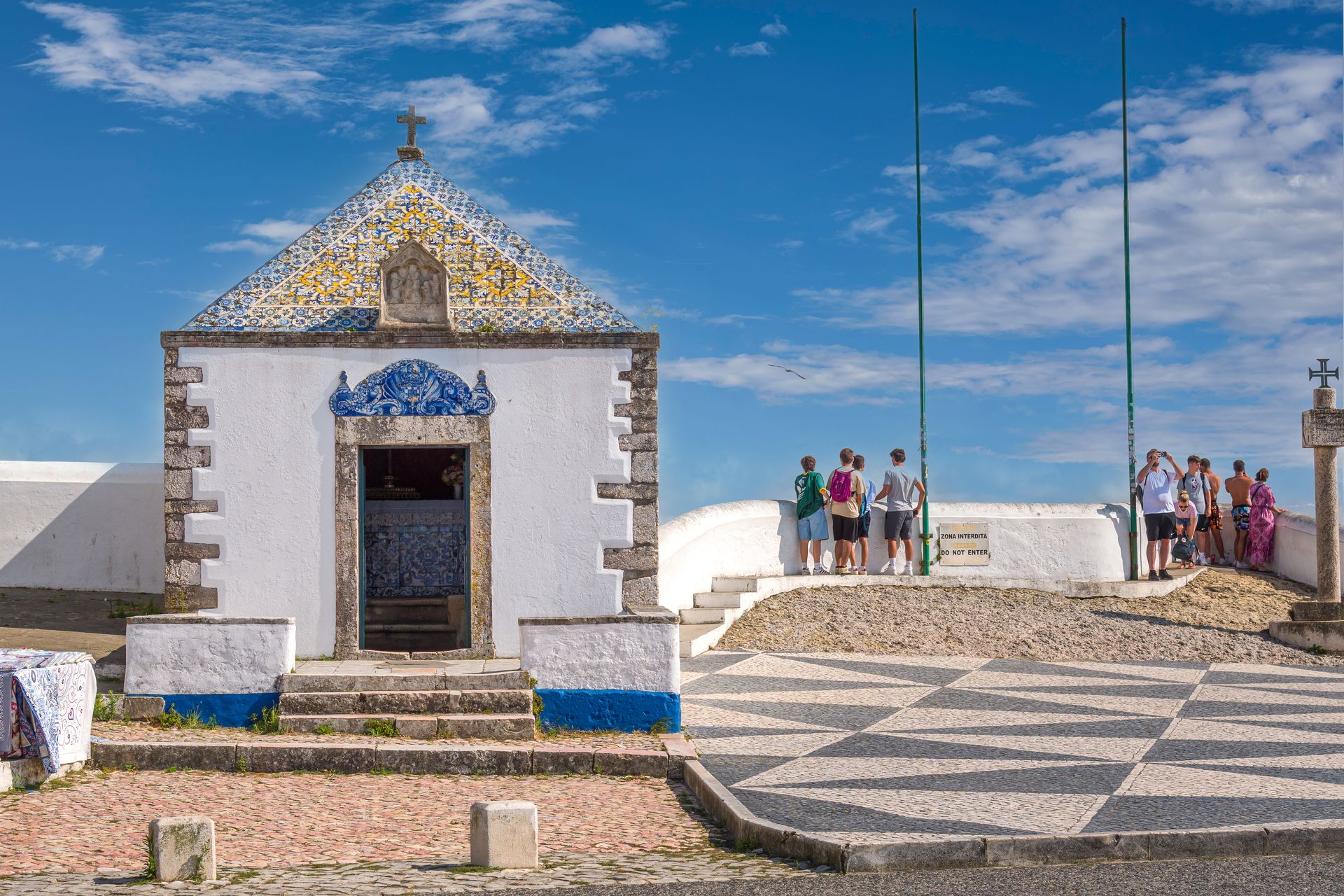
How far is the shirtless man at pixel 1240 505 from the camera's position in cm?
1877

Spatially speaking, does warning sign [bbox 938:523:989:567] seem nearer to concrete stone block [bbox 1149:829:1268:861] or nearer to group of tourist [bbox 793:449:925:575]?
group of tourist [bbox 793:449:925:575]

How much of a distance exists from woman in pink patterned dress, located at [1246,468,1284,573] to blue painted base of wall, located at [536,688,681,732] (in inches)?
497

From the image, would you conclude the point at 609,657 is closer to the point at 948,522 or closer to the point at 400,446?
the point at 400,446

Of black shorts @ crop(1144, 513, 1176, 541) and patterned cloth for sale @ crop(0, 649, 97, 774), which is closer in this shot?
patterned cloth for sale @ crop(0, 649, 97, 774)

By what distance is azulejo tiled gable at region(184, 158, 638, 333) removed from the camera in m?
10.5

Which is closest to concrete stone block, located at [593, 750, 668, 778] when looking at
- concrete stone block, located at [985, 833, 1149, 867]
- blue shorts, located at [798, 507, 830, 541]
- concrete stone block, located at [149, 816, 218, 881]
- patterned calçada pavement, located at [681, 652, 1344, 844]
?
patterned calçada pavement, located at [681, 652, 1344, 844]

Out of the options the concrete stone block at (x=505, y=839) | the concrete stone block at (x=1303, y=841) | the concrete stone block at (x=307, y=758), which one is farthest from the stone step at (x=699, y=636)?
the concrete stone block at (x=1303, y=841)

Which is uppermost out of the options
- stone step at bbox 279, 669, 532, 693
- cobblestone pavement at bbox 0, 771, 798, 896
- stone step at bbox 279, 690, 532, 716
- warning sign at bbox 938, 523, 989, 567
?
warning sign at bbox 938, 523, 989, 567

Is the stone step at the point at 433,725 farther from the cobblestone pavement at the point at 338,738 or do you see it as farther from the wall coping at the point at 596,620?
the wall coping at the point at 596,620

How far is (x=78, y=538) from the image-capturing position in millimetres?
13734

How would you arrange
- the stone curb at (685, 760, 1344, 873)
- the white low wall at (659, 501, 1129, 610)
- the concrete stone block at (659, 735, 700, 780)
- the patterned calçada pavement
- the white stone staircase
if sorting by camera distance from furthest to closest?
1. the white low wall at (659, 501, 1129, 610)
2. the white stone staircase
3. the concrete stone block at (659, 735, 700, 780)
4. the patterned calçada pavement
5. the stone curb at (685, 760, 1344, 873)

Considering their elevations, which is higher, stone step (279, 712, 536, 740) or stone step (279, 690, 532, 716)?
stone step (279, 690, 532, 716)

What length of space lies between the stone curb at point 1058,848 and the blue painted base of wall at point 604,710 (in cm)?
307

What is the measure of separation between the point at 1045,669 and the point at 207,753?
26.3 ft
